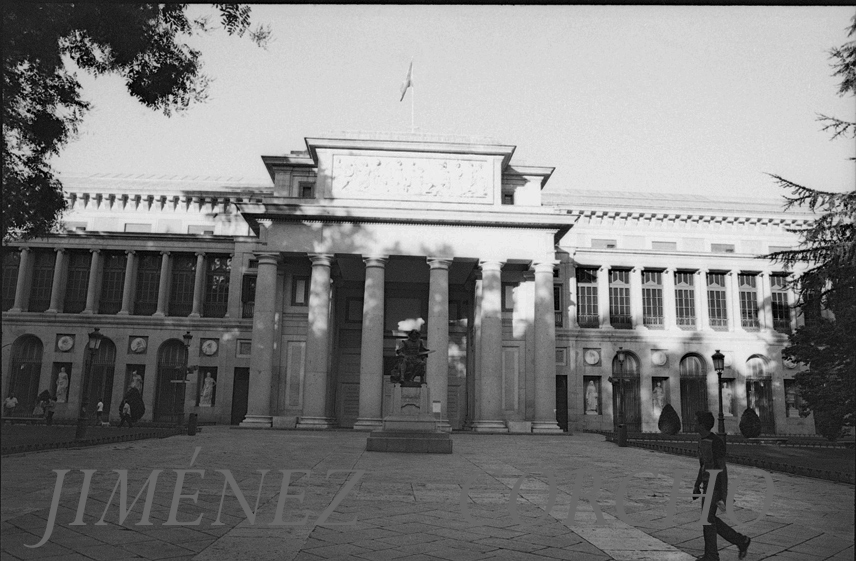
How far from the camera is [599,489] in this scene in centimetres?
1268

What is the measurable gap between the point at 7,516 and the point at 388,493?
7.30 m

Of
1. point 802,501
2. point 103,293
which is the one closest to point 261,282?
point 103,293

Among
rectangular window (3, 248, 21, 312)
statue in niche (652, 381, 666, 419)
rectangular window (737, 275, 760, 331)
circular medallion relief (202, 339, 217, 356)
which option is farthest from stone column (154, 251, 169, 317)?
rectangular window (737, 275, 760, 331)

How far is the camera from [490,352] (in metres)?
35.4

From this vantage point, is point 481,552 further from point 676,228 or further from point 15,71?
point 676,228

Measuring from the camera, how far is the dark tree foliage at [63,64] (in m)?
4.30

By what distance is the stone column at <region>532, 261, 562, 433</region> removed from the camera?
36.4 meters

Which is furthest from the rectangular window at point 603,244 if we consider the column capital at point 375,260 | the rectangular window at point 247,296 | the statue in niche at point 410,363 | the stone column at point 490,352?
the statue in niche at point 410,363

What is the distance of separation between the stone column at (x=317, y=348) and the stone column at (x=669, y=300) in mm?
25501

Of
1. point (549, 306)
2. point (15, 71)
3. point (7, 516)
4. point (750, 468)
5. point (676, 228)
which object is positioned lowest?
point (750, 468)

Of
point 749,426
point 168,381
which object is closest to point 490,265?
point 749,426

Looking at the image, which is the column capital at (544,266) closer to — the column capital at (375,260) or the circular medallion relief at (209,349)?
the column capital at (375,260)

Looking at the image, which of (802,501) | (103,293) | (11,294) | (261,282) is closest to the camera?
(802,501)

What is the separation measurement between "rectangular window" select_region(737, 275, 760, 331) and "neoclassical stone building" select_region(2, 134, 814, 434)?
16 cm
